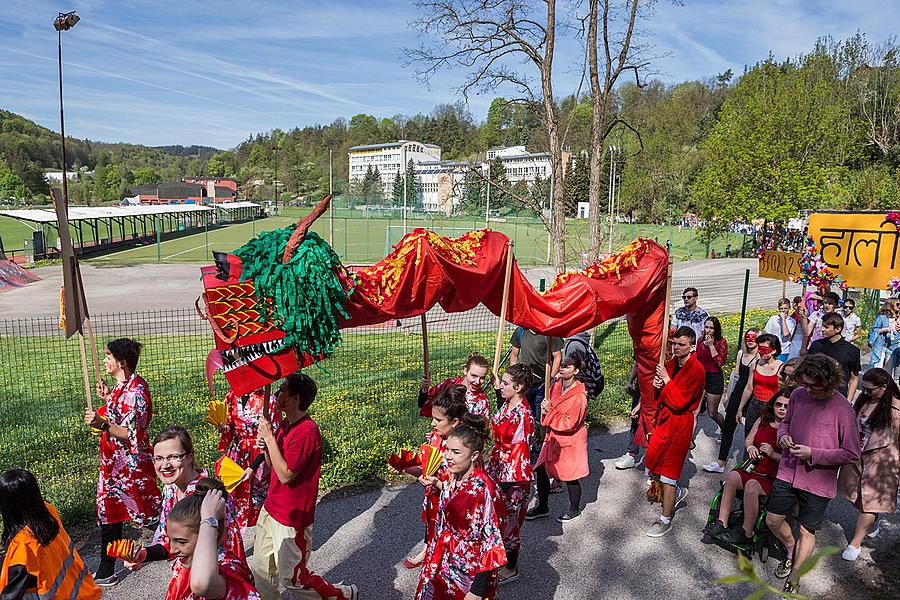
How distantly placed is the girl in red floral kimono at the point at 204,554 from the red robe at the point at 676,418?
13.0 feet

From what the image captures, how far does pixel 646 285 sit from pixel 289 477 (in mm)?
3517

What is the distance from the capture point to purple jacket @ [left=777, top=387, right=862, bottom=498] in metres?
4.55

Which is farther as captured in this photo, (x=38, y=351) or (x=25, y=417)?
(x=38, y=351)

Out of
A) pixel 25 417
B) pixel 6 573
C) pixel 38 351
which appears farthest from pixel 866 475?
pixel 38 351

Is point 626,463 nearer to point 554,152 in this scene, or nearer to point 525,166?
point 554,152

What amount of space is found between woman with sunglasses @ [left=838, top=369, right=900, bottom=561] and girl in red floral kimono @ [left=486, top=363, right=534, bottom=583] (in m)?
2.81

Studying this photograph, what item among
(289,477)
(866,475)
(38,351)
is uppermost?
(289,477)

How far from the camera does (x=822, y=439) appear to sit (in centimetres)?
459

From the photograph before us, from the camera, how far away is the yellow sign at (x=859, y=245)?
10.1 meters

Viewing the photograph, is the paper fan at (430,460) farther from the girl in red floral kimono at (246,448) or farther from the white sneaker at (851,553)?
the white sneaker at (851,553)

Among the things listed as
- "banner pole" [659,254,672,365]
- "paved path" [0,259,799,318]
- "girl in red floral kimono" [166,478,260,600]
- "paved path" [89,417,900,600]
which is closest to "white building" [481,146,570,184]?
"paved path" [0,259,799,318]

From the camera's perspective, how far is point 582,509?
623 cm

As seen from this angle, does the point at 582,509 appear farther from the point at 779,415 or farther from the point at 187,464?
the point at 187,464

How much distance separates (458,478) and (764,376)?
451 centimetres
